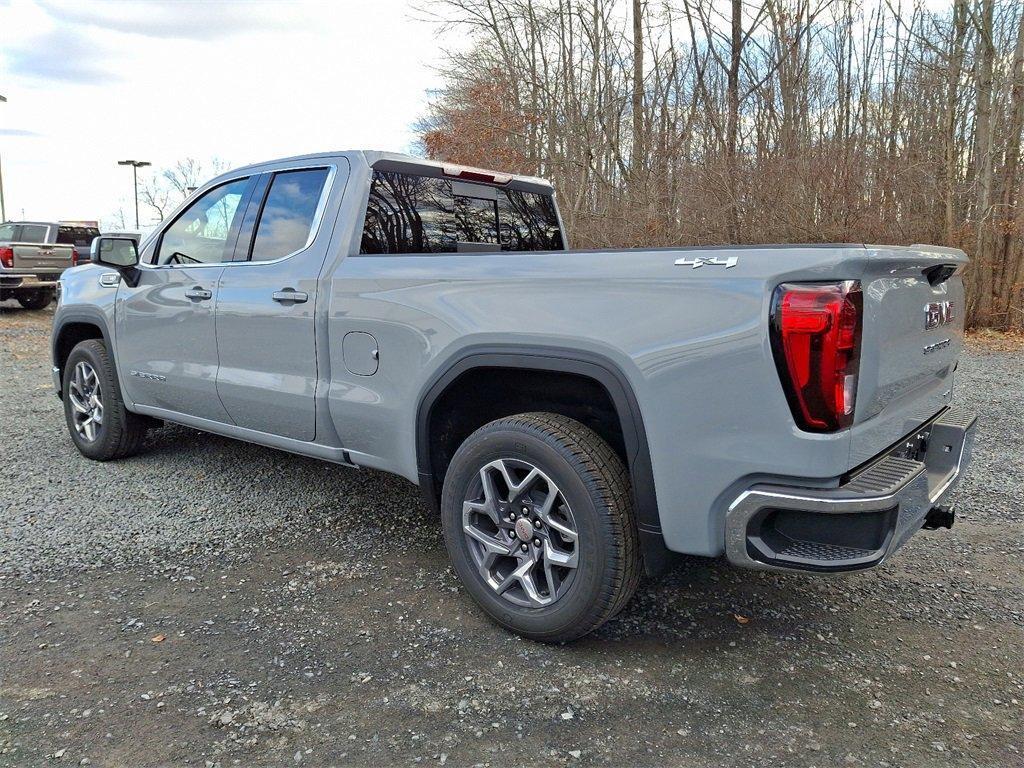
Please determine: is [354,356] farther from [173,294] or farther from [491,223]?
[173,294]

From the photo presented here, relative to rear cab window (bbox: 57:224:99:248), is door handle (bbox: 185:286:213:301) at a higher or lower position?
lower

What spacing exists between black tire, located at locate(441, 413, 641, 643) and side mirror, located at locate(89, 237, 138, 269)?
2.74m

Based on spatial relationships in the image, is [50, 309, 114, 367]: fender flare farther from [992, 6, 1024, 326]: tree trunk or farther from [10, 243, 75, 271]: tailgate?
[992, 6, 1024, 326]: tree trunk

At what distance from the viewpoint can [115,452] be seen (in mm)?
5105

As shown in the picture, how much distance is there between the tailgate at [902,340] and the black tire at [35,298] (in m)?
17.3

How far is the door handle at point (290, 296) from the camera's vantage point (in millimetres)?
3535

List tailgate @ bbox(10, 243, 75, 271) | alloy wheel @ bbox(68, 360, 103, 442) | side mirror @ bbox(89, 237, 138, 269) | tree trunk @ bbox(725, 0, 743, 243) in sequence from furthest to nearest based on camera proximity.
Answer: tailgate @ bbox(10, 243, 75, 271) → tree trunk @ bbox(725, 0, 743, 243) → alloy wheel @ bbox(68, 360, 103, 442) → side mirror @ bbox(89, 237, 138, 269)

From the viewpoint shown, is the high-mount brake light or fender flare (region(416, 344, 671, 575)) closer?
fender flare (region(416, 344, 671, 575))

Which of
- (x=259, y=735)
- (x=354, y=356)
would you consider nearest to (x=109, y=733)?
(x=259, y=735)

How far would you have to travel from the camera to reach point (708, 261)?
236 cm

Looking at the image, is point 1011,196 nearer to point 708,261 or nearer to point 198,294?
point 708,261

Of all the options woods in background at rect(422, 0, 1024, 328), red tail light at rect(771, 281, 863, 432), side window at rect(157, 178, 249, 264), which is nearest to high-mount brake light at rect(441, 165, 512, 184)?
side window at rect(157, 178, 249, 264)

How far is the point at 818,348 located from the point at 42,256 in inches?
663

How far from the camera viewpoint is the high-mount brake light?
3.96 m
